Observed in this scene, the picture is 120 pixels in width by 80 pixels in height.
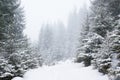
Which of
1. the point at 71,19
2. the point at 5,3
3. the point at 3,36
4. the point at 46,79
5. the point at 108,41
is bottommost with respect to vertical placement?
Answer: the point at 46,79

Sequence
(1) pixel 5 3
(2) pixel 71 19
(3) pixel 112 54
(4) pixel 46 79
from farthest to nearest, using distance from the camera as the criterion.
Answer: (2) pixel 71 19 < (1) pixel 5 3 < (4) pixel 46 79 < (3) pixel 112 54

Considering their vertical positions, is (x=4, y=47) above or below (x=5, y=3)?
below

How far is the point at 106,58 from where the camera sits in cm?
1208

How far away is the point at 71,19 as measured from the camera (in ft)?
264

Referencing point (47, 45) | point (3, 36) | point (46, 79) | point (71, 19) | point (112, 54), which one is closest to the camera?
point (112, 54)

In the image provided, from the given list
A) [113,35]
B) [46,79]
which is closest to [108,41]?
[113,35]

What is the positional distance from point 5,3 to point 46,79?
7289 millimetres

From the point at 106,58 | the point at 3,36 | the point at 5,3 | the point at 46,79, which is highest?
the point at 5,3

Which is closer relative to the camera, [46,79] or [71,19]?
[46,79]

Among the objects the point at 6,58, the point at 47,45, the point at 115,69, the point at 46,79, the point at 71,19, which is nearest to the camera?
the point at 115,69

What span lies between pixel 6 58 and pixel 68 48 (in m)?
49.5

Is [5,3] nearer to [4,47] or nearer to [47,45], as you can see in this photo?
[4,47]

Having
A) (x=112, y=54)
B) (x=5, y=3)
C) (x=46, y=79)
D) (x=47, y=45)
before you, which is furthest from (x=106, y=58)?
Answer: (x=47, y=45)

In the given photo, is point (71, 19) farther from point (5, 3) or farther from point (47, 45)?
point (5, 3)
